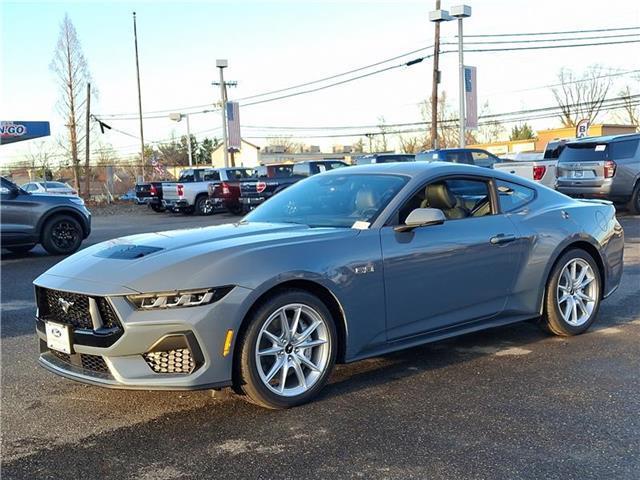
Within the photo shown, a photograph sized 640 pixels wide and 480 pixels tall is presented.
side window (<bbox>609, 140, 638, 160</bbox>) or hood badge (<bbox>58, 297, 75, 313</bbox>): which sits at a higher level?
side window (<bbox>609, 140, 638, 160</bbox>)

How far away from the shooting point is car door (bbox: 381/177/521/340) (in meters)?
4.39

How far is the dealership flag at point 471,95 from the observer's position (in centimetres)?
2469

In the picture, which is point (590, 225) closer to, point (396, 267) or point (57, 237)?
point (396, 267)

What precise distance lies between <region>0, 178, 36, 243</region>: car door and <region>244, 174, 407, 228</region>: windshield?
25.9 ft

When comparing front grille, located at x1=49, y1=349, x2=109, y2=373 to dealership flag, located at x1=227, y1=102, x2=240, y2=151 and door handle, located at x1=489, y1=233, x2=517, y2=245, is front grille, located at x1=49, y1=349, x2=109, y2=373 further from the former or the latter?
dealership flag, located at x1=227, y1=102, x2=240, y2=151

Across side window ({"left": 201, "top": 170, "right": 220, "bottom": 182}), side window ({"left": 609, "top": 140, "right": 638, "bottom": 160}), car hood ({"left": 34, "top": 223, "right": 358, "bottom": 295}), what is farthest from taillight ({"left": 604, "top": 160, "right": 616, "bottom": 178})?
side window ({"left": 201, "top": 170, "right": 220, "bottom": 182})

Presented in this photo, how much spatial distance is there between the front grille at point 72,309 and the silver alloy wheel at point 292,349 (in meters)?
0.86

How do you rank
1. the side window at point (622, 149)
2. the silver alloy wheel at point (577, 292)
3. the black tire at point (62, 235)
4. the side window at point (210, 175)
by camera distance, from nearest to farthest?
the silver alloy wheel at point (577, 292) → the black tire at point (62, 235) → the side window at point (622, 149) → the side window at point (210, 175)

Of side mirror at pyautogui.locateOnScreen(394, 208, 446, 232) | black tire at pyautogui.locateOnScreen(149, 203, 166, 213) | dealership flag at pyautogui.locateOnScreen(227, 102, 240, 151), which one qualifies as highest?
dealership flag at pyautogui.locateOnScreen(227, 102, 240, 151)

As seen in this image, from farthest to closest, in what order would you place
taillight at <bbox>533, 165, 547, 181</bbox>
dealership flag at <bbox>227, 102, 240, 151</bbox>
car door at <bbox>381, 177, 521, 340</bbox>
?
dealership flag at <bbox>227, 102, 240, 151</bbox> < taillight at <bbox>533, 165, 547, 181</bbox> < car door at <bbox>381, 177, 521, 340</bbox>

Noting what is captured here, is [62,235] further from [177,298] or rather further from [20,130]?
[20,130]

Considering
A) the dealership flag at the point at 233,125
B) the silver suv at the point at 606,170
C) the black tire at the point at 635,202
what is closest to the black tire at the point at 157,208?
the dealership flag at the point at 233,125

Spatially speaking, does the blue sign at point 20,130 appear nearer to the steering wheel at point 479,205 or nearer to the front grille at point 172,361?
the steering wheel at point 479,205

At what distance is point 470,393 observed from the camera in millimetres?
4180
